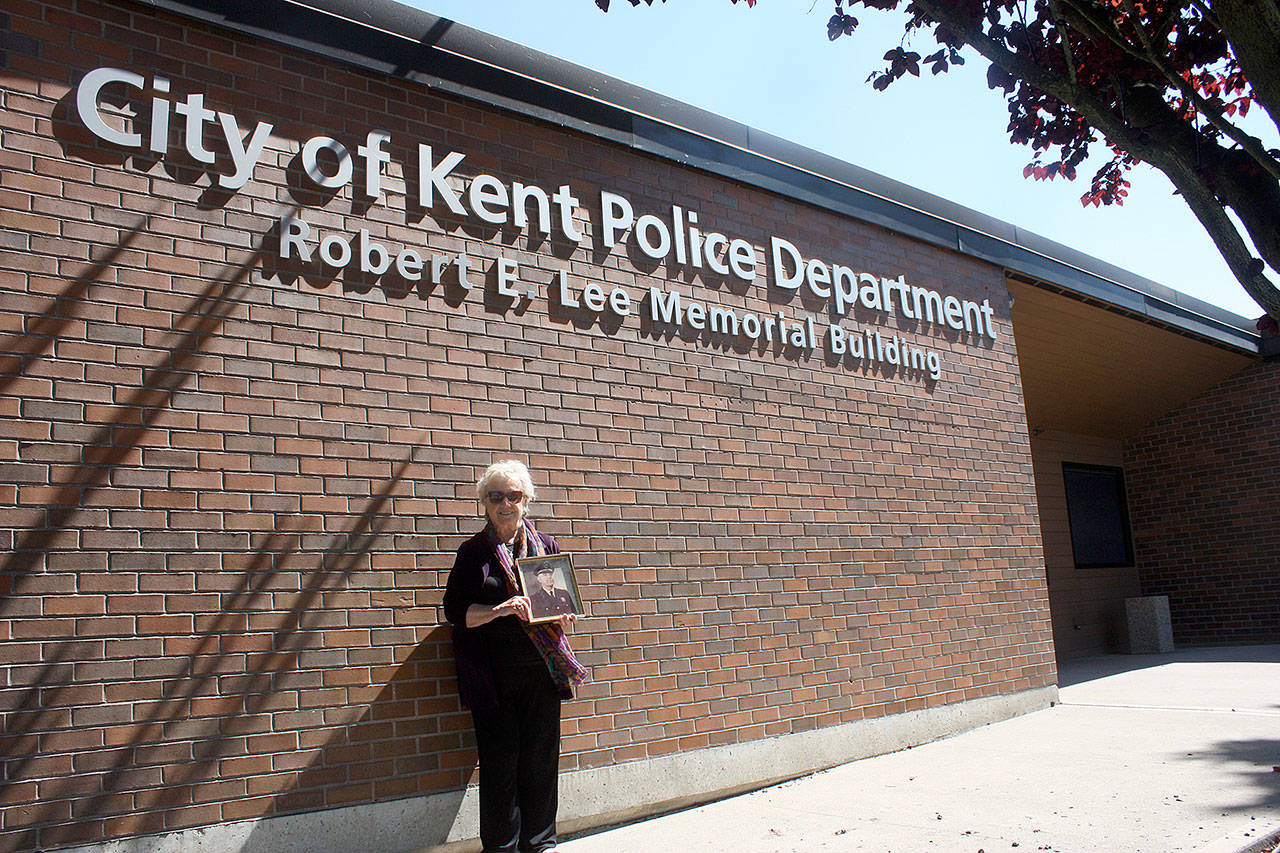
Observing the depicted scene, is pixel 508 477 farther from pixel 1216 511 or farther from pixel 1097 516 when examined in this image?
pixel 1216 511

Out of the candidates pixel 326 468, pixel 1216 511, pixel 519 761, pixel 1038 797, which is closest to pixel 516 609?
pixel 519 761

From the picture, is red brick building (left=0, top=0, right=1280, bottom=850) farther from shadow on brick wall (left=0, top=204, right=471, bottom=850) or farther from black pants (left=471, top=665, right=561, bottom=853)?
black pants (left=471, top=665, right=561, bottom=853)

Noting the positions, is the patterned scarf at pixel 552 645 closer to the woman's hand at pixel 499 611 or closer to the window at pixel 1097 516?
the woman's hand at pixel 499 611

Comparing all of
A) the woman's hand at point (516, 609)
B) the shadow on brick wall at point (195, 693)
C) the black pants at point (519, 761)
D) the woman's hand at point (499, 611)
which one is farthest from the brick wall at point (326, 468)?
the woman's hand at point (516, 609)

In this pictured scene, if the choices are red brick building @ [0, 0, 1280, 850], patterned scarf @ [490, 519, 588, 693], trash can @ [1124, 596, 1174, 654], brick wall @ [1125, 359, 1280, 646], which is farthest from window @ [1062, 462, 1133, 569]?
patterned scarf @ [490, 519, 588, 693]

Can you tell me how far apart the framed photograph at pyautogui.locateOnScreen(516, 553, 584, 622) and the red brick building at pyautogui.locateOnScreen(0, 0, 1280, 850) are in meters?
0.78

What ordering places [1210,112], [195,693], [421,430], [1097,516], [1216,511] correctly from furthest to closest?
[1097,516], [1216,511], [421,430], [195,693], [1210,112]

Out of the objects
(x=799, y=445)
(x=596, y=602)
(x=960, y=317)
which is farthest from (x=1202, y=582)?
(x=596, y=602)

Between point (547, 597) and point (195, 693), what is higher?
point (547, 597)

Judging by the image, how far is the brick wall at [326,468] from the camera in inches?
159

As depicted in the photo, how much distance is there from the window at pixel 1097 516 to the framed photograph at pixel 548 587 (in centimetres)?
1106

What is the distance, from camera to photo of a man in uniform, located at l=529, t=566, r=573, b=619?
14.3ft

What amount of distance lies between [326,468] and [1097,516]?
12561 millimetres

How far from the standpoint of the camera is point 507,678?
14.9 feet
